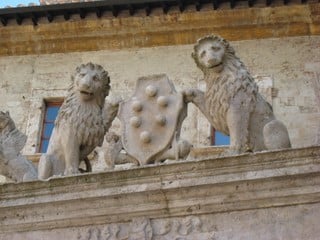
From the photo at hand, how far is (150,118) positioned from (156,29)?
6.09m

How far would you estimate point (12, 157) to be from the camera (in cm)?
977

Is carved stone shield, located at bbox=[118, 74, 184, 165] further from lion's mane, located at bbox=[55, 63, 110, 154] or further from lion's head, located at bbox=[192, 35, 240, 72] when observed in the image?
lion's head, located at bbox=[192, 35, 240, 72]

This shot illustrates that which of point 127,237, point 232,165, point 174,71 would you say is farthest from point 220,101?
point 174,71

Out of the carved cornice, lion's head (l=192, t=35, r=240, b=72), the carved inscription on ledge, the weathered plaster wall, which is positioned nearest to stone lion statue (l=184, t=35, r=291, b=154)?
lion's head (l=192, t=35, r=240, b=72)

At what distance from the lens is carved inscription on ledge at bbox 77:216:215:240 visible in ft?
27.1

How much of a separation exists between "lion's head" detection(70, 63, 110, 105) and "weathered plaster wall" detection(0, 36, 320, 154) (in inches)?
179

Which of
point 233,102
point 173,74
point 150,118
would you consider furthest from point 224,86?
point 173,74

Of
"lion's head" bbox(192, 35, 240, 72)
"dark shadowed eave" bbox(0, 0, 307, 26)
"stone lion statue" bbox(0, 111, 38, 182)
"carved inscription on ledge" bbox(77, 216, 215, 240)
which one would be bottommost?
"carved inscription on ledge" bbox(77, 216, 215, 240)

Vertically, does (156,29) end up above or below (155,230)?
above

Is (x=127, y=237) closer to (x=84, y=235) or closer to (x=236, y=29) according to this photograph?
(x=84, y=235)

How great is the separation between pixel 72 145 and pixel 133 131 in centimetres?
61

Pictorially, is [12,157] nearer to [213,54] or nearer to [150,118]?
[150,118]

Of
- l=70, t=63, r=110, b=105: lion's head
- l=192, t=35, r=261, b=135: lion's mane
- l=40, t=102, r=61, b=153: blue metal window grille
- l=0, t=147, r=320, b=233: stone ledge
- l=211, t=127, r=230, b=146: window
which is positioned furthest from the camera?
l=40, t=102, r=61, b=153: blue metal window grille

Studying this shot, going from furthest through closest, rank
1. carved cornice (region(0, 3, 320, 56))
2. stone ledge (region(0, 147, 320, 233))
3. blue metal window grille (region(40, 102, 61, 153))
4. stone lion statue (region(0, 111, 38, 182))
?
carved cornice (region(0, 3, 320, 56)) → blue metal window grille (region(40, 102, 61, 153)) → stone lion statue (region(0, 111, 38, 182)) → stone ledge (region(0, 147, 320, 233))
